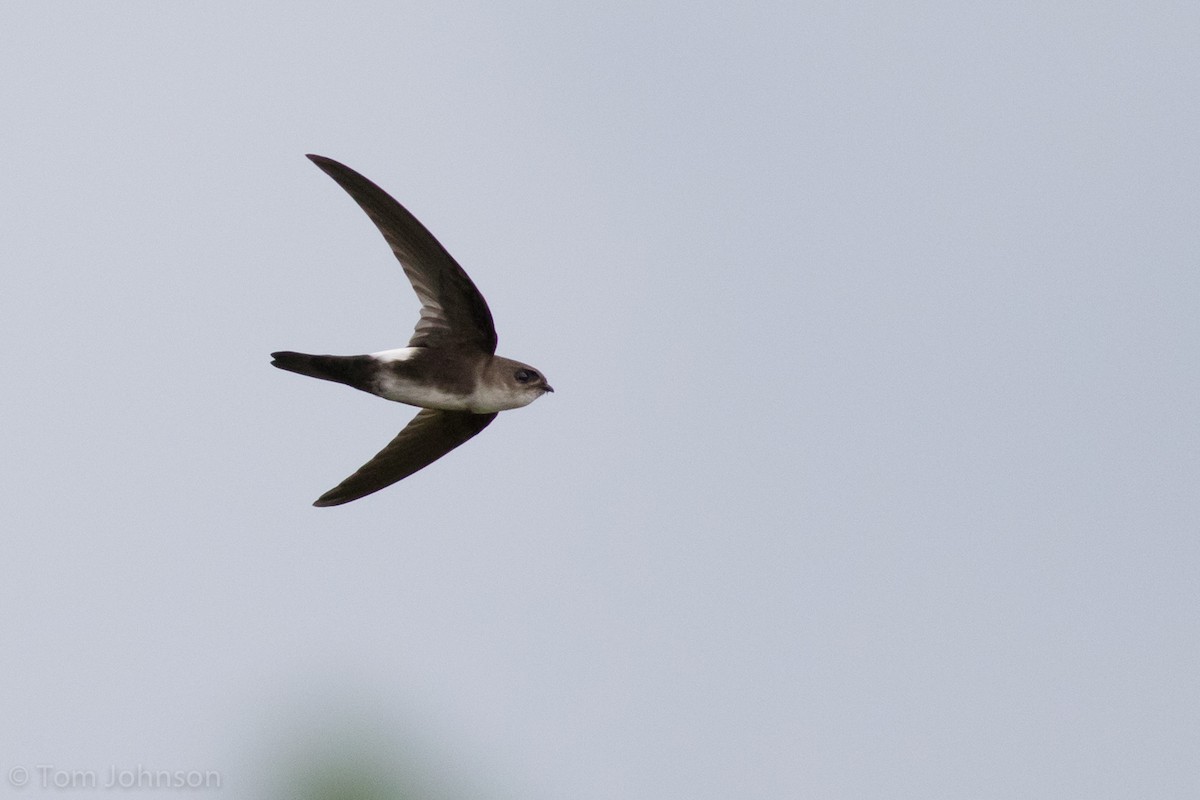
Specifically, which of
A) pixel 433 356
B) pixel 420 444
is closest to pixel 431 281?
pixel 433 356

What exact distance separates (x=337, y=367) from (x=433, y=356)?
50cm

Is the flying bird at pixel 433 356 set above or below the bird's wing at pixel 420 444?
above

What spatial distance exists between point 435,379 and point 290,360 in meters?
0.75

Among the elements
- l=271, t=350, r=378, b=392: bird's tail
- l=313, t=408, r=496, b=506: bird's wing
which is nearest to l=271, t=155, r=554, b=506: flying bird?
l=271, t=350, r=378, b=392: bird's tail

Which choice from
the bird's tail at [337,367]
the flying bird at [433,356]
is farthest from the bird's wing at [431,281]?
Answer: the bird's tail at [337,367]

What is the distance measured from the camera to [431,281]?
7.21m

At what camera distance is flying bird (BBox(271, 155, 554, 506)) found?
7.00m

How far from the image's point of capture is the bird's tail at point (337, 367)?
6828mm

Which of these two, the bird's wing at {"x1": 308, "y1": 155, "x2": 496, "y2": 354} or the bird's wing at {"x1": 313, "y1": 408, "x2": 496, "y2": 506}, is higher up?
the bird's wing at {"x1": 308, "y1": 155, "x2": 496, "y2": 354}

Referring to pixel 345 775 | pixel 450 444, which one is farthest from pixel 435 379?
pixel 345 775

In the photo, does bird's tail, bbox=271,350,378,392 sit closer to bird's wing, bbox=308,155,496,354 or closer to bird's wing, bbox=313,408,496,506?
bird's wing, bbox=308,155,496,354

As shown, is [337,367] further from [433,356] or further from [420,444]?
[420,444]

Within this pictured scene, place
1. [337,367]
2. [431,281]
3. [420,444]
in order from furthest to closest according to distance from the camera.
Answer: [420,444], [431,281], [337,367]

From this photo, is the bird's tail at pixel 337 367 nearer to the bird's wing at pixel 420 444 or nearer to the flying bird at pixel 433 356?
the flying bird at pixel 433 356
